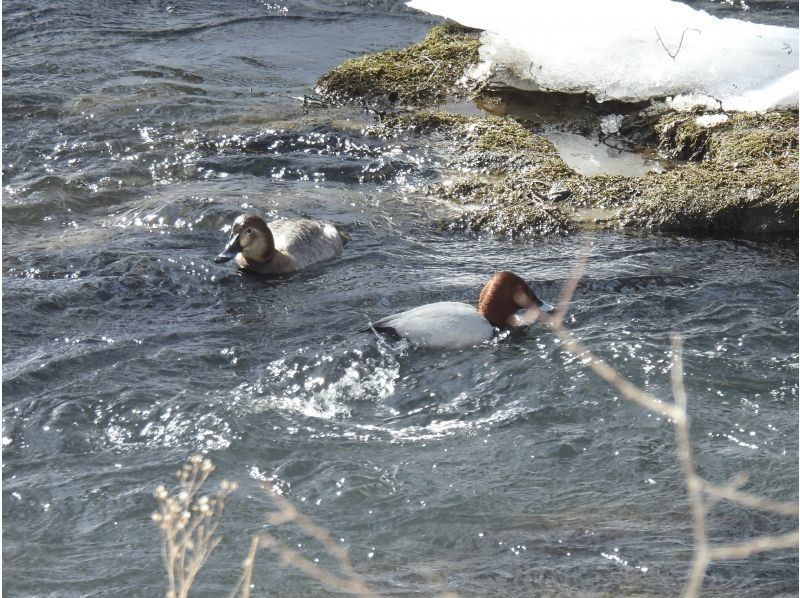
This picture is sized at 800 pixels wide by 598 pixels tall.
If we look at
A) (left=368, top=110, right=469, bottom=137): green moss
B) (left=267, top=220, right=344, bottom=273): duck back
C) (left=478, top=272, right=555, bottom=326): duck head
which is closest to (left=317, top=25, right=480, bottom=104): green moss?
(left=368, top=110, right=469, bottom=137): green moss

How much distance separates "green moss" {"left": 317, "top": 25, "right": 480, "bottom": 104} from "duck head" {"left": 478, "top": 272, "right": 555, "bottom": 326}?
427 centimetres

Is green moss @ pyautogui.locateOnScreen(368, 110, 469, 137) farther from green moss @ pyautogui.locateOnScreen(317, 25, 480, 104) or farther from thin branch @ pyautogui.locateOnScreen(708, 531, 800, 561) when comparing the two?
thin branch @ pyautogui.locateOnScreen(708, 531, 800, 561)

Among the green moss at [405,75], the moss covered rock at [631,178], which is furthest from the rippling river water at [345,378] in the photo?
the green moss at [405,75]

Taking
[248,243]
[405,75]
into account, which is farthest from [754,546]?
[405,75]

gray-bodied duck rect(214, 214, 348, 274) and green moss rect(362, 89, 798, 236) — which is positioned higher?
green moss rect(362, 89, 798, 236)

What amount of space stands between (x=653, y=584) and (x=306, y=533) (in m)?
1.42

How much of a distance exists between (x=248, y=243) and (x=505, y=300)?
201cm

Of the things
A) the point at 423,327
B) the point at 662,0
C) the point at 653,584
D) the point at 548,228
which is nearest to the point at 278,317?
the point at 423,327

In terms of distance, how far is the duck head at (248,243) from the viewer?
743cm

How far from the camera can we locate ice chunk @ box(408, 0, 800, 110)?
30.7 feet

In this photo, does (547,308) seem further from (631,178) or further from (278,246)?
(631,178)

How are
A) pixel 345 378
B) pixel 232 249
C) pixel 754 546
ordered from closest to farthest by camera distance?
pixel 754 546, pixel 345 378, pixel 232 249

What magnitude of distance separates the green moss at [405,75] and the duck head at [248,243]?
132 inches

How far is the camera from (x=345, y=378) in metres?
5.85
